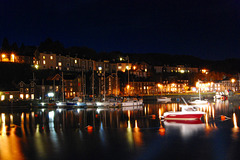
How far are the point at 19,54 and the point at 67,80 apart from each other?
26.8 metres

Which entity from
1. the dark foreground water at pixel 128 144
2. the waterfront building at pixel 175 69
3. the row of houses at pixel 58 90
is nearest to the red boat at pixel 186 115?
the dark foreground water at pixel 128 144

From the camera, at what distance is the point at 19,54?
10344 cm

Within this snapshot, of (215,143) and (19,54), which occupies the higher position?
(19,54)

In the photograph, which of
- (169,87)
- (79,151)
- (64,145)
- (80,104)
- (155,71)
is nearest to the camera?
(79,151)

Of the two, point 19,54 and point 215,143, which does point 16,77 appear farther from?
point 215,143

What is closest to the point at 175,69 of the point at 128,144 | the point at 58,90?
the point at 58,90

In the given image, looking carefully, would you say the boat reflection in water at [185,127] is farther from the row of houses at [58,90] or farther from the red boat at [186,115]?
the row of houses at [58,90]

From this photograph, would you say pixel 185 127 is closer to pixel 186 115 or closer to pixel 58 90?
pixel 186 115

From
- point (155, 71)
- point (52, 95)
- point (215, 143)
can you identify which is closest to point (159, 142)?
point (215, 143)

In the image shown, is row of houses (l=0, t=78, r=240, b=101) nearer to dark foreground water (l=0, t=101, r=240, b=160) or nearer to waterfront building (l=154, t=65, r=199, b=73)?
waterfront building (l=154, t=65, r=199, b=73)

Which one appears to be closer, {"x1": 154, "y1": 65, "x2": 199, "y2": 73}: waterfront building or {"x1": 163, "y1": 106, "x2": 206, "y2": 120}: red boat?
{"x1": 163, "y1": 106, "x2": 206, "y2": 120}: red boat

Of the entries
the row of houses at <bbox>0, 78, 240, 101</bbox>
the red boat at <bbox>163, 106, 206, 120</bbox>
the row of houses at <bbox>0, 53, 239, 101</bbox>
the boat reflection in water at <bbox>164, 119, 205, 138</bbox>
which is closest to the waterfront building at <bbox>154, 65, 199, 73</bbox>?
the row of houses at <bbox>0, 53, 239, 101</bbox>

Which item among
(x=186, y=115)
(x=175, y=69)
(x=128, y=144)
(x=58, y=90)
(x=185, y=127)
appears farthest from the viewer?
(x=175, y=69)

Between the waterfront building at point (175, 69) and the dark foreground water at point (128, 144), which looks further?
the waterfront building at point (175, 69)
